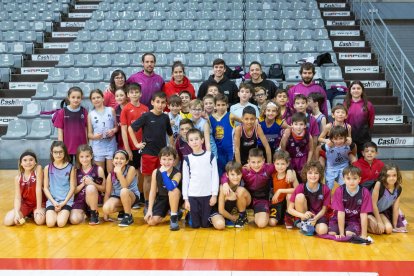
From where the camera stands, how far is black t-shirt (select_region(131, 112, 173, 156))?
504 cm

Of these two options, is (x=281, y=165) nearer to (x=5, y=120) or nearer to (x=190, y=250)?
(x=190, y=250)

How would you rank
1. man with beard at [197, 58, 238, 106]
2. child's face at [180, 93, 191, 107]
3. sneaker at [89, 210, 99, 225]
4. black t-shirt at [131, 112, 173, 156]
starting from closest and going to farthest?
sneaker at [89, 210, 99, 225] < black t-shirt at [131, 112, 173, 156] < child's face at [180, 93, 191, 107] < man with beard at [197, 58, 238, 106]

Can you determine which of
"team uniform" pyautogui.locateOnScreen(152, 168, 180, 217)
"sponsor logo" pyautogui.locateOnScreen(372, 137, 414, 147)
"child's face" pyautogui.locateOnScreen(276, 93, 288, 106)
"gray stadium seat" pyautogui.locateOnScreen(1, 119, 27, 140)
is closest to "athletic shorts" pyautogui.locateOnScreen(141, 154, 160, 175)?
"team uniform" pyautogui.locateOnScreen(152, 168, 180, 217)

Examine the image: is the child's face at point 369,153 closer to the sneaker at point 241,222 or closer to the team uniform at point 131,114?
the sneaker at point 241,222

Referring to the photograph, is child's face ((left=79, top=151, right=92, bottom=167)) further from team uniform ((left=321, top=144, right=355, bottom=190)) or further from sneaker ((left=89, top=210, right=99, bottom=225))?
team uniform ((left=321, top=144, right=355, bottom=190))

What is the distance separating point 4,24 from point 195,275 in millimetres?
9579

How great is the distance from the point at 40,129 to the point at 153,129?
3.70 meters

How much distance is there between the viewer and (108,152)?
211 inches

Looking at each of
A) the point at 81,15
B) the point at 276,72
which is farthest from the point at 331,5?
the point at 81,15

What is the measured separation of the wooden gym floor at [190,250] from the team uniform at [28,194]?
0.20m

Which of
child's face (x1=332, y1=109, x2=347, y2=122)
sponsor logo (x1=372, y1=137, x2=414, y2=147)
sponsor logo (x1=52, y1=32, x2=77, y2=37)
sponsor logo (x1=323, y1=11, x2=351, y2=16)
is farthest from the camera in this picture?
sponsor logo (x1=323, y1=11, x2=351, y2=16)

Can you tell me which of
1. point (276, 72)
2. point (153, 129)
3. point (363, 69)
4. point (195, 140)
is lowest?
point (195, 140)

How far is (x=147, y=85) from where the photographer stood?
5.80 m

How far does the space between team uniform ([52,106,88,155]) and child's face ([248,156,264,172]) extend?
1.78 metres
